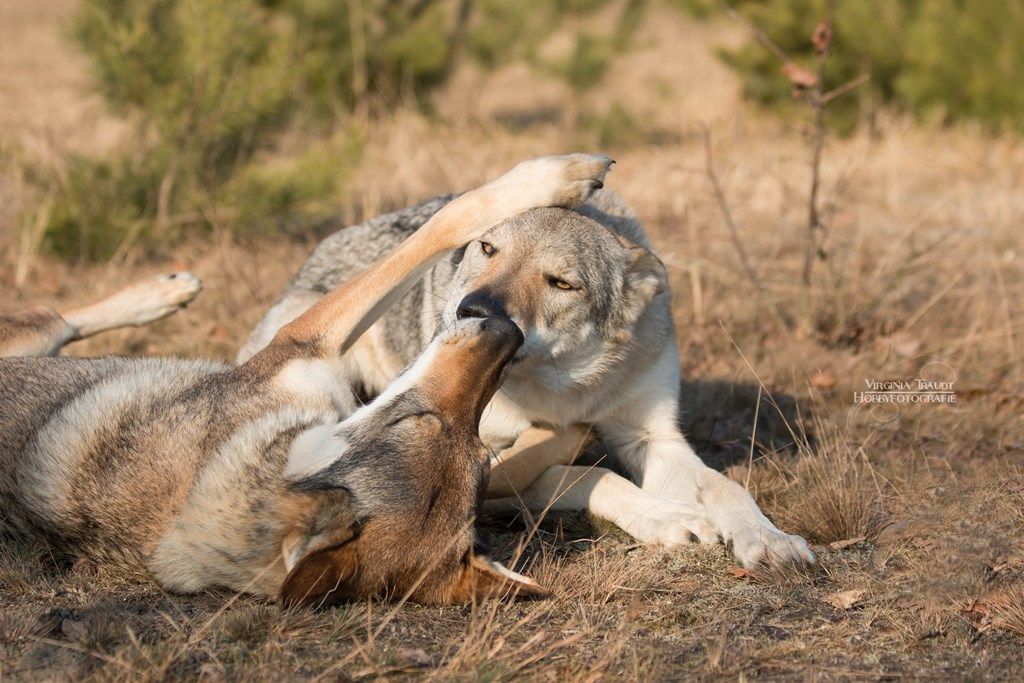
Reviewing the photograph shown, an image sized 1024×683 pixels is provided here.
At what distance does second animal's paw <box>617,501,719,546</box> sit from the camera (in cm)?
402

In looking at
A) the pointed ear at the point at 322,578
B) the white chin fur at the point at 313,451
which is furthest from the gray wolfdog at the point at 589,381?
the pointed ear at the point at 322,578

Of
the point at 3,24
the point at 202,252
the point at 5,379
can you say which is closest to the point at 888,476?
the point at 5,379

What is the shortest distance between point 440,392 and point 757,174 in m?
6.50

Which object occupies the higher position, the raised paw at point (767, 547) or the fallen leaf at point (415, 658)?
the fallen leaf at point (415, 658)

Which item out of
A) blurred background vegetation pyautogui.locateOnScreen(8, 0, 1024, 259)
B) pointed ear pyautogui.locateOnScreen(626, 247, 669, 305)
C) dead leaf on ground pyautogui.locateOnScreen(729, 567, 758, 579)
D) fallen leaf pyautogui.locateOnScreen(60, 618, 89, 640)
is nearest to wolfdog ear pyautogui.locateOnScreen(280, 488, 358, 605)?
fallen leaf pyautogui.locateOnScreen(60, 618, 89, 640)

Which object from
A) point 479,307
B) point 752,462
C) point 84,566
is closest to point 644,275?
point 752,462

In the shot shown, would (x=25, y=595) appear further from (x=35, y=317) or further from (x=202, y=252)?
(x=202, y=252)

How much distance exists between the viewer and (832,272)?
6.17 m

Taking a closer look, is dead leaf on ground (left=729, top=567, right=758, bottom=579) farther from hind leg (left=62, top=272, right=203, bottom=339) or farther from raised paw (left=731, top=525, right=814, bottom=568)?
hind leg (left=62, top=272, right=203, bottom=339)

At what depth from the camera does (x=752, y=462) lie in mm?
4633

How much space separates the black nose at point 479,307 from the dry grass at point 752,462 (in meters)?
0.88

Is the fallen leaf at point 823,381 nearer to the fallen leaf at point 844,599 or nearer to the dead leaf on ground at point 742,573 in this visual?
the dead leaf on ground at point 742,573

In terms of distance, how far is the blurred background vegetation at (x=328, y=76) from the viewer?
7.42 m

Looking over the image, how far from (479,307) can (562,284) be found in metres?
0.63
